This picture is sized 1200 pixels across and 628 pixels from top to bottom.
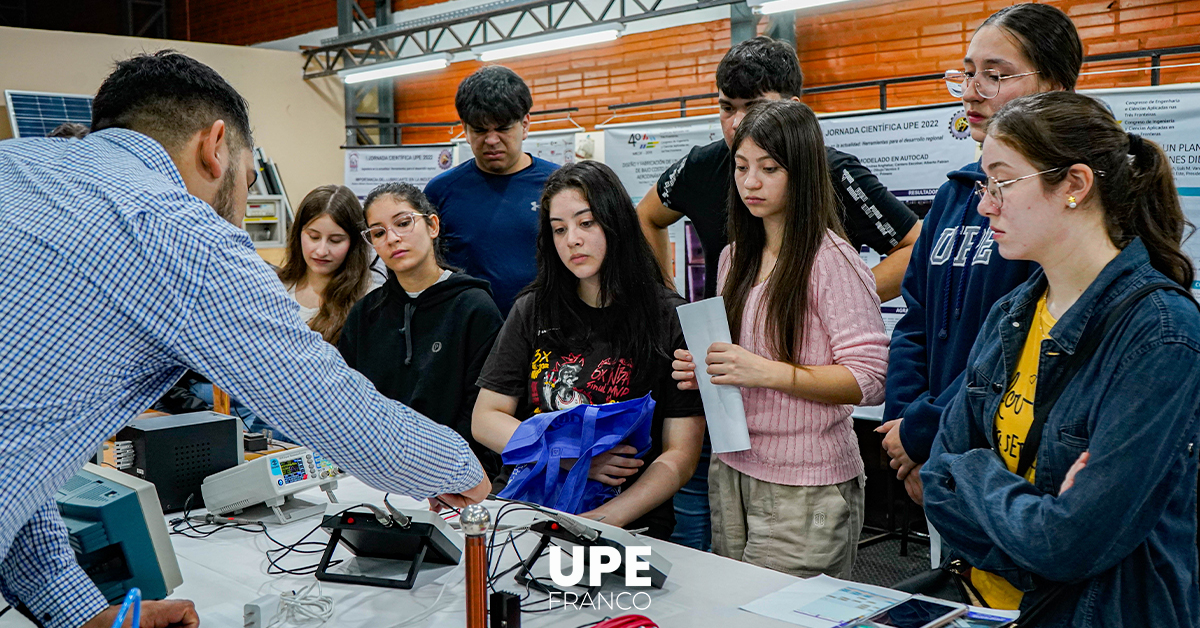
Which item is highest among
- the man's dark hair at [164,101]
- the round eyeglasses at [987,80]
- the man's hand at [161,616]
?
the round eyeglasses at [987,80]

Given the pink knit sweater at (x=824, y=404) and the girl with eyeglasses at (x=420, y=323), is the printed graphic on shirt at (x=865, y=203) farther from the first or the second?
the girl with eyeglasses at (x=420, y=323)

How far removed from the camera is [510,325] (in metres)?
2.34

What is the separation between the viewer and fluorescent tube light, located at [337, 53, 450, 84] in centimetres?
801

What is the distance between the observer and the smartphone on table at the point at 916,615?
52.1 inches

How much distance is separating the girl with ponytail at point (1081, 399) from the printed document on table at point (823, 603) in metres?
0.16

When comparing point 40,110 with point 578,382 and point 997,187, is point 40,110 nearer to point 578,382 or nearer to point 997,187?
point 578,382

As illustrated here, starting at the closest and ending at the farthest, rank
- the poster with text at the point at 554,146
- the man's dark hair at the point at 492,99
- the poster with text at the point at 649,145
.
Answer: the man's dark hair at the point at 492,99, the poster with text at the point at 649,145, the poster with text at the point at 554,146

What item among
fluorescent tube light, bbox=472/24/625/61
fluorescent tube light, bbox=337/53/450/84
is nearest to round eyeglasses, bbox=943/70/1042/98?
fluorescent tube light, bbox=472/24/625/61

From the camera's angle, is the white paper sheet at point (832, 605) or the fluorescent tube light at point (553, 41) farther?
the fluorescent tube light at point (553, 41)

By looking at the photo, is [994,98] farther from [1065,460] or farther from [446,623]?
[446,623]

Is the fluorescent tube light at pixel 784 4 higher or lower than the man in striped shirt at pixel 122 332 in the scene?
higher

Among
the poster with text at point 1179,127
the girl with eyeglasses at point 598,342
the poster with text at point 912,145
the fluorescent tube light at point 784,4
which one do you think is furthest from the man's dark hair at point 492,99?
the fluorescent tube light at point 784,4

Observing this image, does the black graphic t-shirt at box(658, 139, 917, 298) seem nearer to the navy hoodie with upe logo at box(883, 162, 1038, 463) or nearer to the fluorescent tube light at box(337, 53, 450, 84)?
the navy hoodie with upe logo at box(883, 162, 1038, 463)

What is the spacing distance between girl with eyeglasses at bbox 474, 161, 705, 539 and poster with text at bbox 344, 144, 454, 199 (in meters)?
4.87
